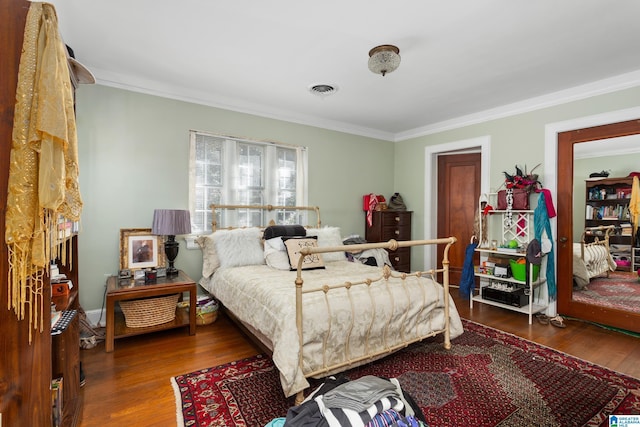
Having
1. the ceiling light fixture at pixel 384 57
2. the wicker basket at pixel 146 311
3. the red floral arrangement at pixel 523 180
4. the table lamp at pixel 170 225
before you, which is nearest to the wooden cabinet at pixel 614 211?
the red floral arrangement at pixel 523 180

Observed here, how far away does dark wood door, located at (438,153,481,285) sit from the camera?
486cm

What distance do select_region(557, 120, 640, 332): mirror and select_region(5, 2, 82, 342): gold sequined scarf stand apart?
14.6 feet

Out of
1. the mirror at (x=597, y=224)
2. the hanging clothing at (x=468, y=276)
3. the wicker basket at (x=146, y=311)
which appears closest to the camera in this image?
the wicker basket at (x=146, y=311)

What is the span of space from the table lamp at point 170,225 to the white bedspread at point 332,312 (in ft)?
2.36

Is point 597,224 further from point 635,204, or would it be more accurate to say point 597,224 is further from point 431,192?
point 431,192

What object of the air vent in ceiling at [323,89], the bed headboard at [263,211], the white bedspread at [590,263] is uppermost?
the air vent in ceiling at [323,89]

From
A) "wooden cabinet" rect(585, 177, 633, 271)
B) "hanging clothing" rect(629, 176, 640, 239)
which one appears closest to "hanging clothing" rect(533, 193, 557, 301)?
"wooden cabinet" rect(585, 177, 633, 271)

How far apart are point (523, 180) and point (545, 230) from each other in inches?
24.4

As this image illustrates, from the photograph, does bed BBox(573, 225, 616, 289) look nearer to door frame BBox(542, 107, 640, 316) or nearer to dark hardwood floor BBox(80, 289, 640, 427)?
door frame BBox(542, 107, 640, 316)

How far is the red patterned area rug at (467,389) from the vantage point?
6.06 feet

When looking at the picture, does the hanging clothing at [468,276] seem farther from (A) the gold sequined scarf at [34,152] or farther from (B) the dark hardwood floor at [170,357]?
(A) the gold sequined scarf at [34,152]

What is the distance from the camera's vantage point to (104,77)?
315 cm

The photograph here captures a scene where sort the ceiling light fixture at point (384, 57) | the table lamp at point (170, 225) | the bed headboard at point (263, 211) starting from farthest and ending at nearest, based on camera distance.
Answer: the bed headboard at point (263, 211), the table lamp at point (170, 225), the ceiling light fixture at point (384, 57)

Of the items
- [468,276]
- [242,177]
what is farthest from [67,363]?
[468,276]
